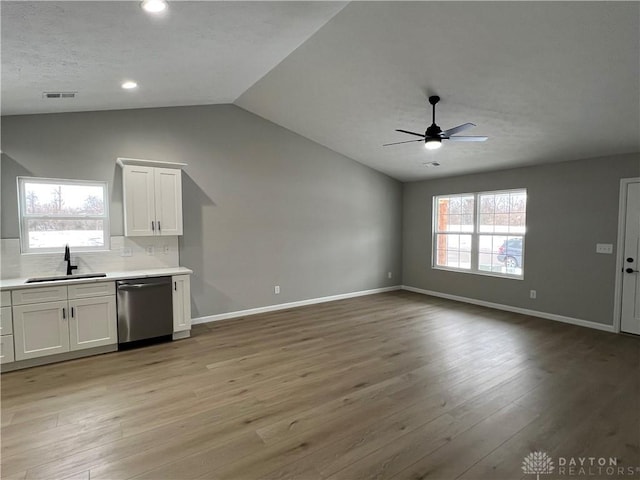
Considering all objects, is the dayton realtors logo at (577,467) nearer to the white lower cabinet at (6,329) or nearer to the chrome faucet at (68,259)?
the white lower cabinet at (6,329)

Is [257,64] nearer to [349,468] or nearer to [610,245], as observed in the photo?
[349,468]

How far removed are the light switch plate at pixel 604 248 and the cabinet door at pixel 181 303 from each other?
5.74 metres

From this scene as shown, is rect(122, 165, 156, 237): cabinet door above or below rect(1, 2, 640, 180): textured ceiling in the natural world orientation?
below

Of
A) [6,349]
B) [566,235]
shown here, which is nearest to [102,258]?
[6,349]

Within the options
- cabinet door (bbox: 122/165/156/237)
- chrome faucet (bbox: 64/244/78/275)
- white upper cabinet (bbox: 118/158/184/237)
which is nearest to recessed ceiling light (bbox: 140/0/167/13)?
white upper cabinet (bbox: 118/158/184/237)

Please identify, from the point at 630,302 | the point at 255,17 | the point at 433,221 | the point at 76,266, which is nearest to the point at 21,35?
the point at 255,17

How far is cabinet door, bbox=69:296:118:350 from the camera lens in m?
3.52

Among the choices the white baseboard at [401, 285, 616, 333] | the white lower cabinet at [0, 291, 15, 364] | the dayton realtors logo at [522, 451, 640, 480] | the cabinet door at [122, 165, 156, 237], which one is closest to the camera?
the dayton realtors logo at [522, 451, 640, 480]

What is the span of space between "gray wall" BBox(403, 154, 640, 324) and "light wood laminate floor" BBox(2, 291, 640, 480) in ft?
2.23

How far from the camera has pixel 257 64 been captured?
12.1 ft

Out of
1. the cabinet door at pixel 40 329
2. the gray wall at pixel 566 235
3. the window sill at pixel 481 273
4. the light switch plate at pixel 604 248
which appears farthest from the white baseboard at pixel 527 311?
the cabinet door at pixel 40 329

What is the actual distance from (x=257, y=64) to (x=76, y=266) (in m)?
3.26

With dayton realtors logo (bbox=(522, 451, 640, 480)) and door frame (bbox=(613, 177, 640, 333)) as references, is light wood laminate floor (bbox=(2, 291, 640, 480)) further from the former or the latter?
door frame (bbox=(613, 177, 640, 333))

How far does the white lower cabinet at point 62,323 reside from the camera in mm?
3273
